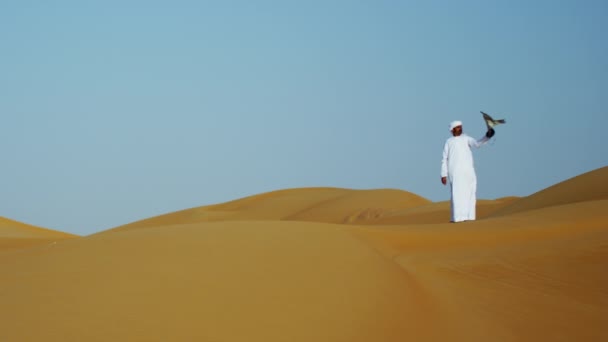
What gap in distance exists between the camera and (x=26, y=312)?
4203mm

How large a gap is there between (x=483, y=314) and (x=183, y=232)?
239cm

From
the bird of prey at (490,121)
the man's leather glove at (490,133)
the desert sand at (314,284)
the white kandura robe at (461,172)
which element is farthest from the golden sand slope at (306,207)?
the desert sand at (314,284)

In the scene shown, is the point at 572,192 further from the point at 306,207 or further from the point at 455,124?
the point at 306,207

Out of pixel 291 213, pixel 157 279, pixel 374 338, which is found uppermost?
pixel 291 213

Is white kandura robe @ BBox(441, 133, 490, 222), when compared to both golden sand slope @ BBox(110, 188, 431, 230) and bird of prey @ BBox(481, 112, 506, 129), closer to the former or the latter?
bird of prey @ BBox(481, 112, 506, 129)

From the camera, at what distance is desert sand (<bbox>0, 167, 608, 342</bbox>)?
4246 mm

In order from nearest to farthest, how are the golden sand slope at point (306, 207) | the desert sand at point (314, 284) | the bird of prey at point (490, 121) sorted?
the desert sand at point (314, 284) < the bird of prey at point (490, 121) < the golden sand slope at point (306, 207)

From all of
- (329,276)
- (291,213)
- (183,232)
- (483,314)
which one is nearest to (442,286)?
(483,314)

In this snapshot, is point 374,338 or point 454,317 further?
point 454,317

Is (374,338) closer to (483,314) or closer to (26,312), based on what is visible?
(483,314)

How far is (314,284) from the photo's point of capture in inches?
203

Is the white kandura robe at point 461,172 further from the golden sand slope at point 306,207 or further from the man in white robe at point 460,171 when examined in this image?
the golden sand slope at point 306,207

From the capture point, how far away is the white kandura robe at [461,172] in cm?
1238

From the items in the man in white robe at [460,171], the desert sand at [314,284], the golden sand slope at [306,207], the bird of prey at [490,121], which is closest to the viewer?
the desert sand at [314,284]
